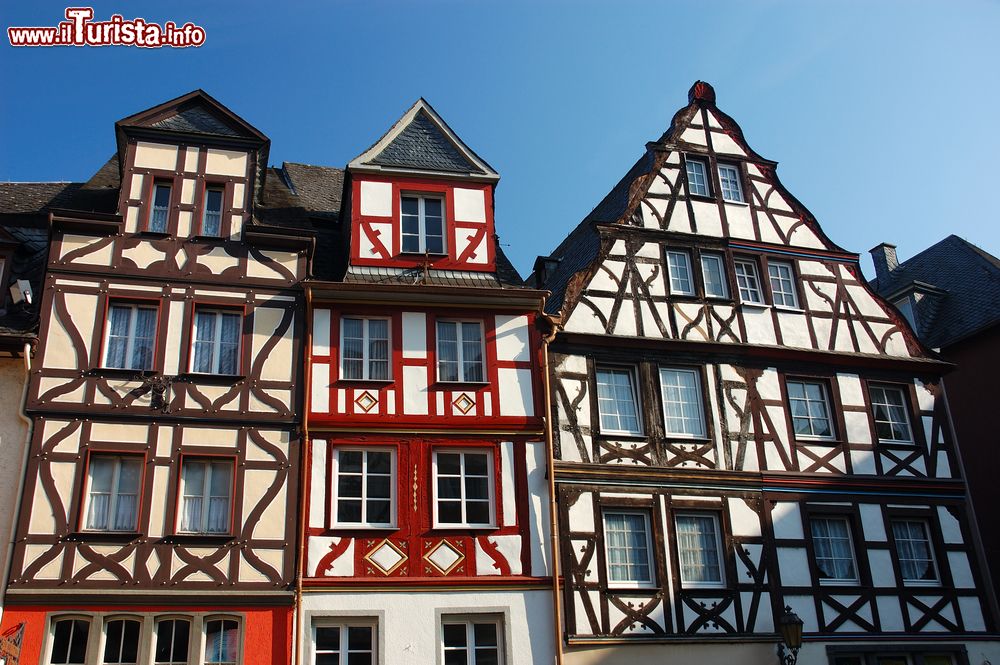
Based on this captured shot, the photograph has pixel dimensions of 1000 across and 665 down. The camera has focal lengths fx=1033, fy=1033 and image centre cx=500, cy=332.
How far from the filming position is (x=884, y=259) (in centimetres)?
3200

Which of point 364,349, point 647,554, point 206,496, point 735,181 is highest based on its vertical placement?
point 735,181

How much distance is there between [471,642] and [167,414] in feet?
21.0

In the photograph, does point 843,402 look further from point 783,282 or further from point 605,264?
point 605,264

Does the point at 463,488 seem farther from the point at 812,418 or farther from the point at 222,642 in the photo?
the point at 812,418

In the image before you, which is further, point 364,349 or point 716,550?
point 716,550

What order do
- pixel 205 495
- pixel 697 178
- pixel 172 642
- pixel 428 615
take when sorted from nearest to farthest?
pixel 172 642 < pixel 428 615 < pixel 205 495 < pixel 697 178

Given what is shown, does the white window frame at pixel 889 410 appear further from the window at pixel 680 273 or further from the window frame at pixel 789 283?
the window at pixel 680 273

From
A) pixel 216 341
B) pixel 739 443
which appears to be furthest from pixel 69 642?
pixel 739 443

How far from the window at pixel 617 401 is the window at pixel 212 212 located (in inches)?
309

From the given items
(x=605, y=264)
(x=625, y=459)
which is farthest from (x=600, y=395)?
(x=605, y=264)

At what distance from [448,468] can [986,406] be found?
44.7 feet

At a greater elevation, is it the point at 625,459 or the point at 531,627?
the point at 625,459

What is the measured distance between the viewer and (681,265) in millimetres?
22078

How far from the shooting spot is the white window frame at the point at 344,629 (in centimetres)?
1664
